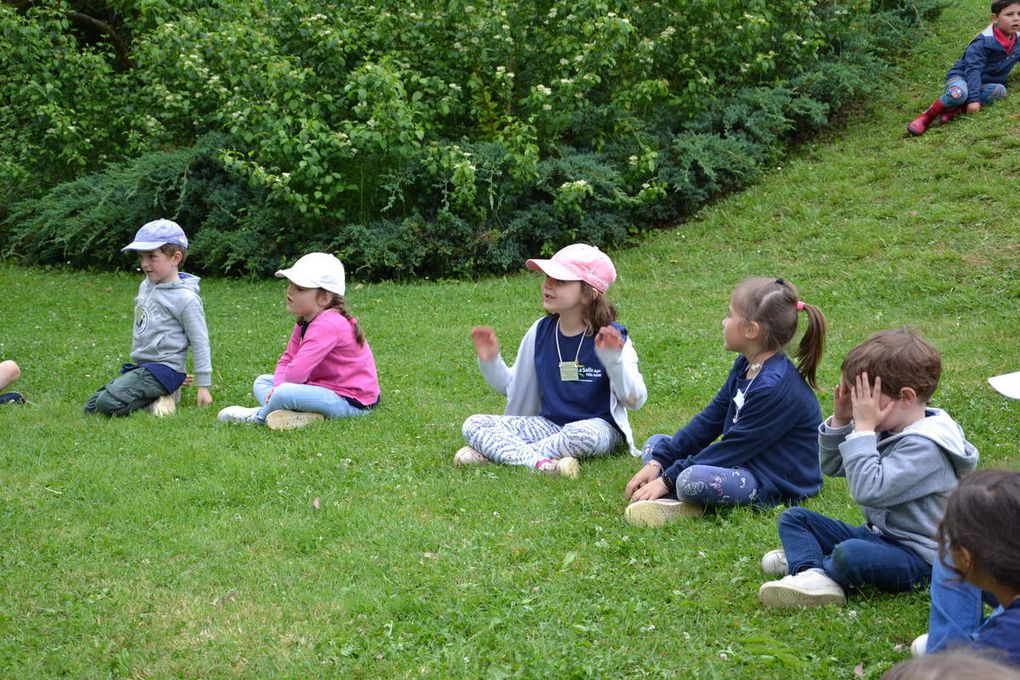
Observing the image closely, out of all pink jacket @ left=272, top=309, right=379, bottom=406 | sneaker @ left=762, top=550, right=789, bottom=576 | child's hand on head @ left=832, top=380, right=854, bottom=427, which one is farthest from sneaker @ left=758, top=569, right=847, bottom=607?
pink jacket @ left=272, top=309, right=379, bottom=406

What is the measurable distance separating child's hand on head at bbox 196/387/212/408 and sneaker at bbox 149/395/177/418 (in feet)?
0.59

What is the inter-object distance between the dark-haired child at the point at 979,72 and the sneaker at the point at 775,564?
9.60m

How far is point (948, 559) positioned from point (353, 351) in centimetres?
475

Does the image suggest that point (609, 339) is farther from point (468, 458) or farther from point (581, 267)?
point (468, 458)

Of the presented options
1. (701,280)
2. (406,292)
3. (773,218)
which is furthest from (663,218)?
(406,292)

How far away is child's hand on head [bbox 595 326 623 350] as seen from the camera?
5906mm

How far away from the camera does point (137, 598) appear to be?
15.0ft

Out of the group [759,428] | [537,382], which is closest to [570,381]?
[537,382]

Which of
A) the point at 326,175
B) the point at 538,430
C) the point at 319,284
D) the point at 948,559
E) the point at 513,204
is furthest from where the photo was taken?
the point at 513,204

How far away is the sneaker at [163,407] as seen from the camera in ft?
25.4

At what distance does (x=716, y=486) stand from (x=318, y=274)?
3430 mm

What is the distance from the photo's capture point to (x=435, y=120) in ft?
42.9

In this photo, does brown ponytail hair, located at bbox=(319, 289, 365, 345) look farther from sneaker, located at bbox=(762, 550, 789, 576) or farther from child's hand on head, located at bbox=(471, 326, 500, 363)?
sneaker, located at bbox=(762, 550, 789, 576)

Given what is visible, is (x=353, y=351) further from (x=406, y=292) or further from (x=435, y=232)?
(x=435, y=232)
